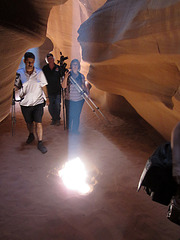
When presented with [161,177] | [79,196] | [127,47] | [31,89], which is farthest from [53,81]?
[161,177]

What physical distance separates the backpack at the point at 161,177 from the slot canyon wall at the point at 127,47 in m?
1.93

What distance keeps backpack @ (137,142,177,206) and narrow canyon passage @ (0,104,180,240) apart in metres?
1.15

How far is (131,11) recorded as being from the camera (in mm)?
3279

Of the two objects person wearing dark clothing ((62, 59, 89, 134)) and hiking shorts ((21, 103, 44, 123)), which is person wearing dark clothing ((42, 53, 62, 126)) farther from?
hiking shorts ((21, 103, 44, 123))

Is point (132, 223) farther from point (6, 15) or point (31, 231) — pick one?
point (6, 15)

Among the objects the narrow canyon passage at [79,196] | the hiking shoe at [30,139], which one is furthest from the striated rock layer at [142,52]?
the hiking shoe at [30,139]

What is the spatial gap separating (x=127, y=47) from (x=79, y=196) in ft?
9.23

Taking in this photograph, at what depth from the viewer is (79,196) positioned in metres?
2.79

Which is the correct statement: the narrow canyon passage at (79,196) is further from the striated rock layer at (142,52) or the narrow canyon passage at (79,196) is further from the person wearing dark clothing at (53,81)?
the striated rock layer at (142,52)

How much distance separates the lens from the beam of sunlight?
301 centimetres

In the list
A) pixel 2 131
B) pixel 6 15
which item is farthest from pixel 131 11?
pixel 2 131

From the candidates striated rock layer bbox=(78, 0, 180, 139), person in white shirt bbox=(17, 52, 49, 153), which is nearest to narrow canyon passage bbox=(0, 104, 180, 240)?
person in white shirt bbox=(17, 52, 49, 153)

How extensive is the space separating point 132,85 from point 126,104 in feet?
10.3

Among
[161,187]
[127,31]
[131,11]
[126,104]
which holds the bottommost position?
[126,104]
